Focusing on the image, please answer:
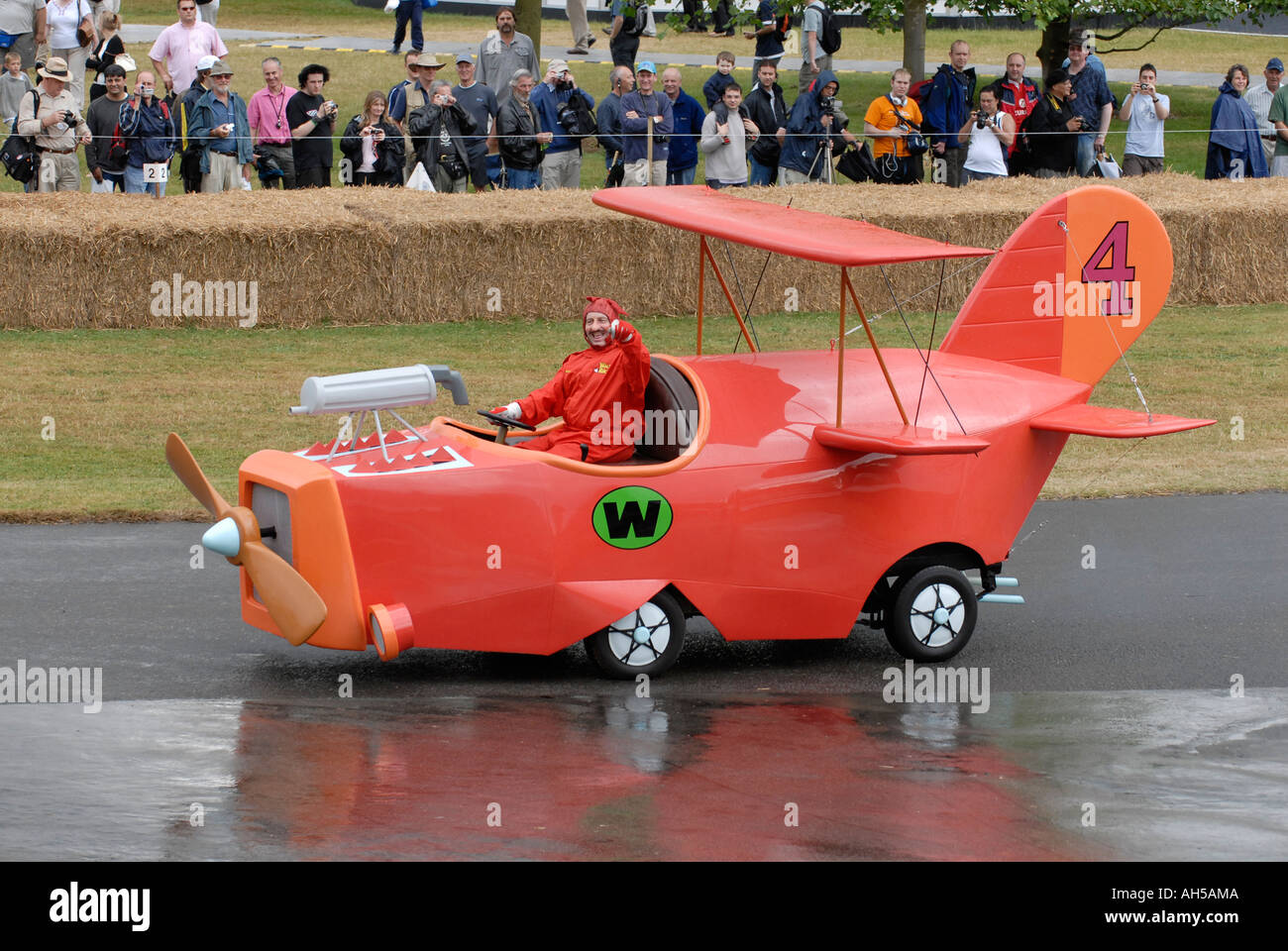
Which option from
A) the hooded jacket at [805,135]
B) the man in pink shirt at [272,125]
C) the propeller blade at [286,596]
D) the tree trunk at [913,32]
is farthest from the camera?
the tree trunk at [913,32]

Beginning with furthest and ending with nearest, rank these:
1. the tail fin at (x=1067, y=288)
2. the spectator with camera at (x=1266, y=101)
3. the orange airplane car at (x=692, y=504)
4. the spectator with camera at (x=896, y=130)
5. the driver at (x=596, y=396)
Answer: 1. the spectator with camera at (x=1266, y=101)
2. the spectator with camera at (x=896, y=130)
3. the tail fin at (x=1067, y=288)
4. the driver at (x=596, y=396)
5. the orange airplane car at (x=692, y=504)

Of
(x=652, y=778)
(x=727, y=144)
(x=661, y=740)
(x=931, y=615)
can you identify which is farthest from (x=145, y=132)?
(x=652, y=778)

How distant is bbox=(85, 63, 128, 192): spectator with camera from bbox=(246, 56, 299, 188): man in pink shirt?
152 centimetres

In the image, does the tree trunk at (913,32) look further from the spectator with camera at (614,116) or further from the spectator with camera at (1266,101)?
the spectator with camera at (614,116)

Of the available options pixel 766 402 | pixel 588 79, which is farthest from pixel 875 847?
pixel 588 79

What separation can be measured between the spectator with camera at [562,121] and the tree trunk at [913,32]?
298 inches

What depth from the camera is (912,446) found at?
9.21 metres

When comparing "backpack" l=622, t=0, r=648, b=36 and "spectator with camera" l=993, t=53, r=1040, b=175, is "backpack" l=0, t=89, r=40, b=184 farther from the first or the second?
"spectator with camera" l=993, t=53, r=1040, b=175

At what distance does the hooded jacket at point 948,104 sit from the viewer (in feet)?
74.3

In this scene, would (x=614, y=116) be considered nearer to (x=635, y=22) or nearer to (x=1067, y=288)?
(x=635, y=22)

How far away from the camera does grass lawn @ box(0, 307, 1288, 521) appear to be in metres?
14.6

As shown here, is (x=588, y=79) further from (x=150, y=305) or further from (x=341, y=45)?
(x=150, y=305)

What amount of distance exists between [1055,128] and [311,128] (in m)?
9.50

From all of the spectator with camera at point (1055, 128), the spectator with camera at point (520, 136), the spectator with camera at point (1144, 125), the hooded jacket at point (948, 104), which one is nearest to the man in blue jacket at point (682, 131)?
the spectator with camera at point (520, 136)
